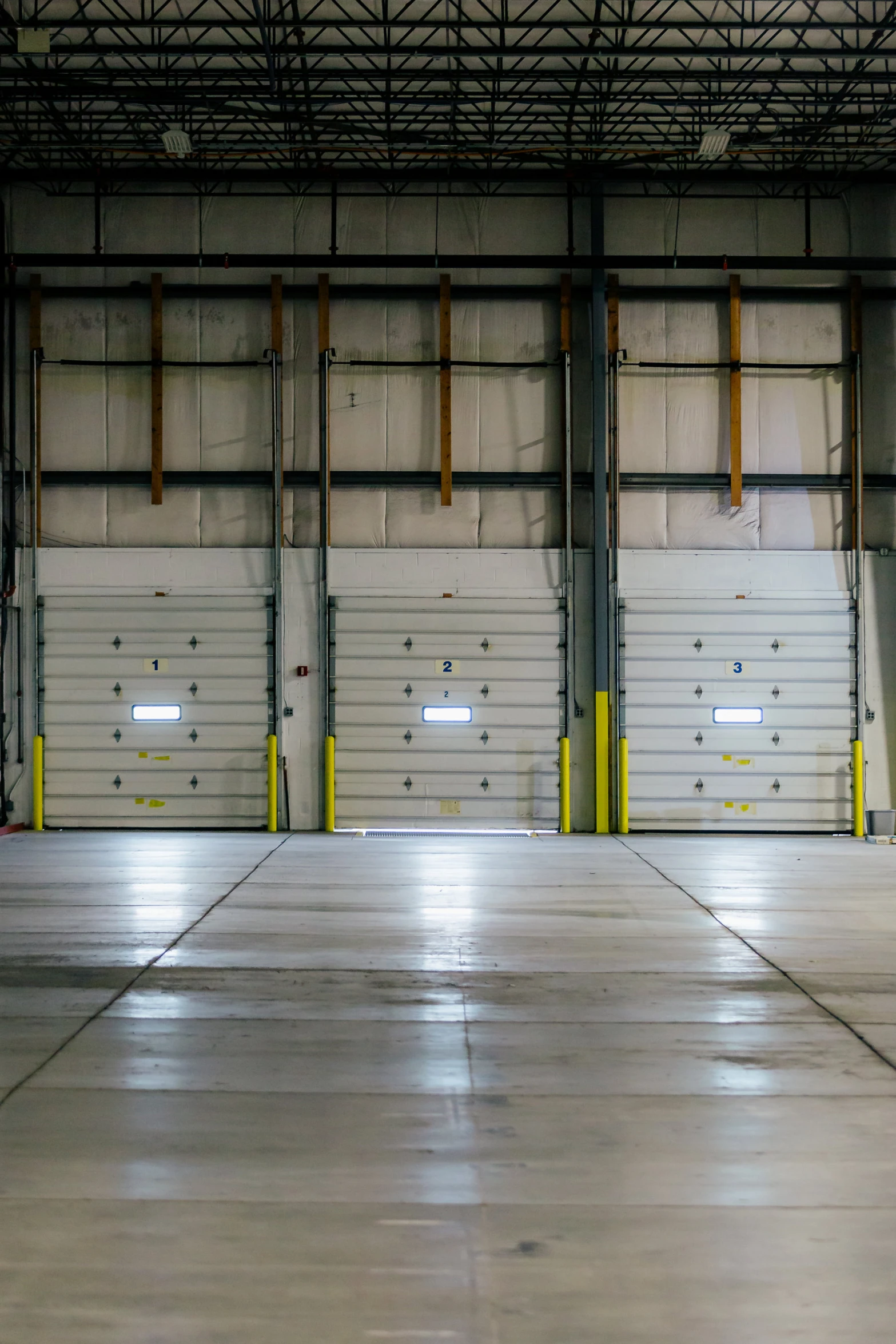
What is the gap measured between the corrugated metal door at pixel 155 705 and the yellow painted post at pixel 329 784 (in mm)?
999

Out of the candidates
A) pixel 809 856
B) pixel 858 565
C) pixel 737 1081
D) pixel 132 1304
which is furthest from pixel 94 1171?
pixel 858 565

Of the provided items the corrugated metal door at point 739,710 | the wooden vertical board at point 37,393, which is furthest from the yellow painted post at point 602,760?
the wooden vertical board at point 37,393

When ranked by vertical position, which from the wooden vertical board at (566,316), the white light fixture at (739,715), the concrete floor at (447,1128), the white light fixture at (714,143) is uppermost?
the white light fixture at (714,143)

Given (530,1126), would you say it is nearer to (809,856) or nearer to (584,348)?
(809,856)

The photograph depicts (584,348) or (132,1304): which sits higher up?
(584,348)

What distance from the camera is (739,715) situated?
17141mm

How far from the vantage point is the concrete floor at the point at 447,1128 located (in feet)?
10.7

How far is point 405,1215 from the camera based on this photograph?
149 inches

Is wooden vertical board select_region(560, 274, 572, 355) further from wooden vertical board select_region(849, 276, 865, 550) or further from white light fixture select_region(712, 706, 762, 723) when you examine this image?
white light fixture select_region(712, 706, 762, 723)

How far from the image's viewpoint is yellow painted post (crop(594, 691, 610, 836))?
16.9 m

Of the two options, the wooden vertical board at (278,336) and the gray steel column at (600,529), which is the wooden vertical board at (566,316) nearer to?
the gray steel column at (600,529)

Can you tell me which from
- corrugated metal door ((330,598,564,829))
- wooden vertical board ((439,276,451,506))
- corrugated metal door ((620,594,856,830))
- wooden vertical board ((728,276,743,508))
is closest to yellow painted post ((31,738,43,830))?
corrugated metal door ((330,598,564,829))

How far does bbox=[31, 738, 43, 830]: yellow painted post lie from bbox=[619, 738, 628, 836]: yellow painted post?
30.4 feet

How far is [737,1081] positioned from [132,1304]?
311 centimetres
